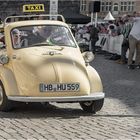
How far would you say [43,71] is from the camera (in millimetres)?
9008

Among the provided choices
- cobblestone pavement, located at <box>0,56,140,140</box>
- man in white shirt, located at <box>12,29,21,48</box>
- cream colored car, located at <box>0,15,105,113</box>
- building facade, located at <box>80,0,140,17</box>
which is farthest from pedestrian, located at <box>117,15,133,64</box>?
building facade, located at <box>80,0,140,17</box>

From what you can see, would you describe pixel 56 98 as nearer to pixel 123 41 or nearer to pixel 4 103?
pixel 4 103

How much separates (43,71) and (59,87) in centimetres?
37

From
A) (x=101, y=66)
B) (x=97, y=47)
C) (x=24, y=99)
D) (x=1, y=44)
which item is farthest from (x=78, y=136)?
(x=97, y=47)

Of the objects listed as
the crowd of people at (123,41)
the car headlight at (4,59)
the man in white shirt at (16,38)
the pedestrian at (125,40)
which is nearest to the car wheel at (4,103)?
the car headlight at (4,59)

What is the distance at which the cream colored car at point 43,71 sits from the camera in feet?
29.3

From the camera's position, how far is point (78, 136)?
291 inches

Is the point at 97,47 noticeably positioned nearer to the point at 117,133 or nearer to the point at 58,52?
the point at 58,52

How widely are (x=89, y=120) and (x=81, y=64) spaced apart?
1.13m

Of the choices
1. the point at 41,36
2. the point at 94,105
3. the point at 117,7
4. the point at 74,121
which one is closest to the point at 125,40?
the point at 41,36

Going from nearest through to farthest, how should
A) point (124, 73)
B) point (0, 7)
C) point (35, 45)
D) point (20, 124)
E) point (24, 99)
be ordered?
point (20, 124)
point (24, 99)
point (35, 45)
point (124, 73)
point (0, 7)

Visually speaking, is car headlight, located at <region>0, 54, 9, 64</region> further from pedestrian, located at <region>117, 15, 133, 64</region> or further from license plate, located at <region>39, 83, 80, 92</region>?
pedestrian, located at <region>117, 15, 133, 64</region>

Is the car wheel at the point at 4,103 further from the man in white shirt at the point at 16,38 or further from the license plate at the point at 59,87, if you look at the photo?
the man in white shirt at the point at 16,38

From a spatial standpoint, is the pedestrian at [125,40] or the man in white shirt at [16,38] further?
the pedestrian at [125,40]
